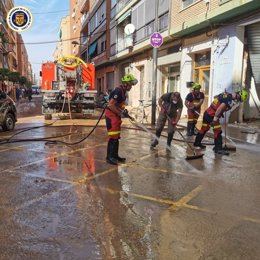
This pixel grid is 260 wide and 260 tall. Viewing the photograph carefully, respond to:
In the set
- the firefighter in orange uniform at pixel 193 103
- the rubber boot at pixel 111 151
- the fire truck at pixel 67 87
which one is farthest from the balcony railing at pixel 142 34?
the rubber boot at pixel 111 151

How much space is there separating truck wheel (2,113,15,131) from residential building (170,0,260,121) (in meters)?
7.71

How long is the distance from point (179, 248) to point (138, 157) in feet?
13.5

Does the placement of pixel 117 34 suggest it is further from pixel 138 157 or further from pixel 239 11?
pixel 138 157

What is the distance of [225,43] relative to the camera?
42.0 ft

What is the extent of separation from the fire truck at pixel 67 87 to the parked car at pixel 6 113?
10.1 feet

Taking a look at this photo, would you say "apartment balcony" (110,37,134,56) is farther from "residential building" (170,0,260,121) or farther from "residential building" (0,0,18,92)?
"residential building" (0,0,18,92)

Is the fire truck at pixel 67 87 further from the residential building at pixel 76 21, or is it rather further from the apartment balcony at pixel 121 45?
the residential building at pixel 76 21

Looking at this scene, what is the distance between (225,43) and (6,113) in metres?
8.39

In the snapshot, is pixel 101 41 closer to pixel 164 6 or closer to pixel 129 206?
pixel 164 6

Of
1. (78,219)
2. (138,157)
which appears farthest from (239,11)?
(78,219)

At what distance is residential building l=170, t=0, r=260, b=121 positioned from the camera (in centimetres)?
1186

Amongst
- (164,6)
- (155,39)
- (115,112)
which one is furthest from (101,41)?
(115,112)

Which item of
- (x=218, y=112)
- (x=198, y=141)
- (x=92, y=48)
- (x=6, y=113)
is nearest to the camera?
(x=218, y=112)
